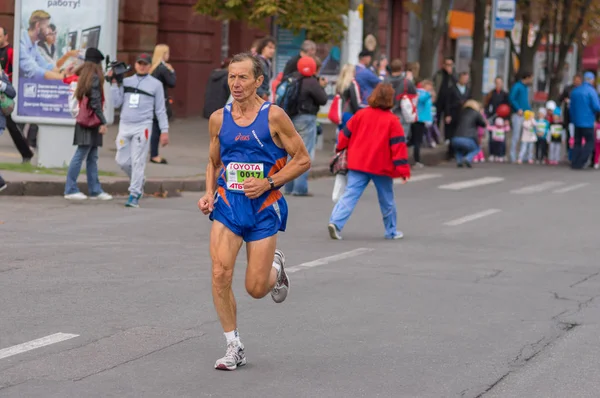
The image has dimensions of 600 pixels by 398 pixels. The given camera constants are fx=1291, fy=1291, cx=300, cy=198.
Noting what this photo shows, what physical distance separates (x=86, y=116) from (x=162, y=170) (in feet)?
11.7

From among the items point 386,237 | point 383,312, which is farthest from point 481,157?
point 383,312

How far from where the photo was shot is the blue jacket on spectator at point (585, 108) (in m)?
24.5

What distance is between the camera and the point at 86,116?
14.9m

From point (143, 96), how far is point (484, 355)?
837 centimetres

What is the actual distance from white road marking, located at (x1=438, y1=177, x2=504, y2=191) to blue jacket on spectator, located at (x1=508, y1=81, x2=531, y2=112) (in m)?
5.02

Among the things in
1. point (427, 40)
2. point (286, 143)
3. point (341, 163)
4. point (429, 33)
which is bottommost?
point (341, 163)

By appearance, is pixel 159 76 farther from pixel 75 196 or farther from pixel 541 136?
pixel 541 136

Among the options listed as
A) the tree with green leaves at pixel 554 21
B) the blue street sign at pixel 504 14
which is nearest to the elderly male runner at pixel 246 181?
the blue street sign at pixel 504 14

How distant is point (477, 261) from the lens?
1129cm

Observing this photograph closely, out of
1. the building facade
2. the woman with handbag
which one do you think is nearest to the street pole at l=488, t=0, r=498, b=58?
the building facade

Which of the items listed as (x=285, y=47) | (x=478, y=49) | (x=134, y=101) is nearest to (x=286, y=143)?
(x=134, y=101)

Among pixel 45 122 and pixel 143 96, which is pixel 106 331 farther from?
pixel 45 122

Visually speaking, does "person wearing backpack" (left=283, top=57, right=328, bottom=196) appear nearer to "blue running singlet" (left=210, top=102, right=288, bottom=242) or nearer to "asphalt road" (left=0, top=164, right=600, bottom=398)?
"asphalt road" (left=0, top=164, right=600, bottom=398)

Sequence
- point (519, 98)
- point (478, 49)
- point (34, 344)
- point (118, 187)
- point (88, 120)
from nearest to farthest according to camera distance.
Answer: point (34, 344) < point (88, 120) < point (118, 187) < point (519, 98) < point (478, 49)
